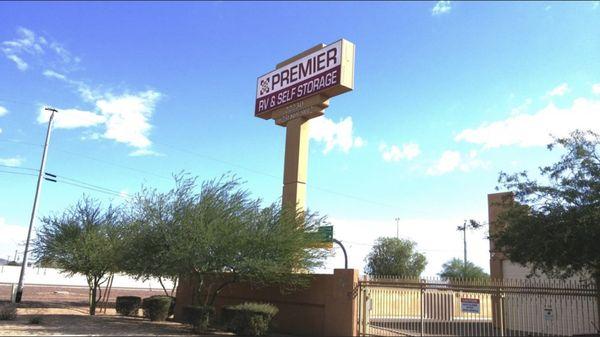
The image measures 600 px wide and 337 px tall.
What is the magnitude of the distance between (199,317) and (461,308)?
922 centimetres

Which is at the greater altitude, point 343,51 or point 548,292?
point 343,51

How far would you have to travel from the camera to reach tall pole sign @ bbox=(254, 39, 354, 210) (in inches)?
928

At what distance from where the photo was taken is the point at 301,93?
82.7 ft

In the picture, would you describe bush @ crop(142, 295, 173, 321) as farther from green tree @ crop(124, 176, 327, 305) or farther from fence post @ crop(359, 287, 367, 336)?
fence post @ crop(359, 287, 367, 336)

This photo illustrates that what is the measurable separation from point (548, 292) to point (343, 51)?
483 inches

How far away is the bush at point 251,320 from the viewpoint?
61.7 feet

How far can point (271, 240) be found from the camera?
2008 cm

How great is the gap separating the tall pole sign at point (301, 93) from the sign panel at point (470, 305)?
7915 mm

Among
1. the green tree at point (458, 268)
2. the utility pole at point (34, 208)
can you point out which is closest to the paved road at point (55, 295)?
the utility pole at point (34, 208)

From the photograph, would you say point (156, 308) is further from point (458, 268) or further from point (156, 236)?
point (458, 268)

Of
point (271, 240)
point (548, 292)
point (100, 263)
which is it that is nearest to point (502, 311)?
point (548, 292)

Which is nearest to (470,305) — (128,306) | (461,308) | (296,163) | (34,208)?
(461,308)

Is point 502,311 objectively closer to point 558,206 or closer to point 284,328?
point 558,206

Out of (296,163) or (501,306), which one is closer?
(501,306)
